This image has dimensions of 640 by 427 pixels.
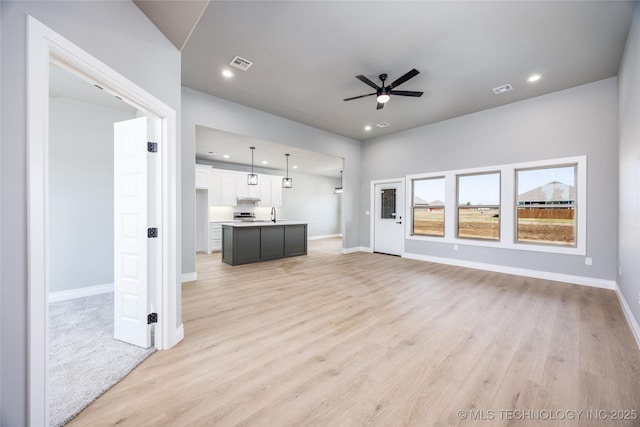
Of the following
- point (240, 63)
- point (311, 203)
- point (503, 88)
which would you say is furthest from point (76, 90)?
point (311, 203)

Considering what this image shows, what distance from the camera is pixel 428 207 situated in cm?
605

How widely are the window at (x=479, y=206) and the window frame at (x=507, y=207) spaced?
13 cm

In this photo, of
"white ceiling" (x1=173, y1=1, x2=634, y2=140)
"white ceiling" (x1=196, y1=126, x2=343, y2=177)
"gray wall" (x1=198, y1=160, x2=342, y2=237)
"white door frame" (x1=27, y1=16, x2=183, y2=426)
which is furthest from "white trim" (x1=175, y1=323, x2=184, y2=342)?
"gray wall" (x1=198, y1=160, x2=342, y2=237)

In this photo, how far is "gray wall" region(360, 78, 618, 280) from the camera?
3.84m

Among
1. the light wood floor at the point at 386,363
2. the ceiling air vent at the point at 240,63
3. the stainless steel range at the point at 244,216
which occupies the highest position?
the ceiling air vent at the point at 240,63

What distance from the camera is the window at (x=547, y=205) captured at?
169 inches

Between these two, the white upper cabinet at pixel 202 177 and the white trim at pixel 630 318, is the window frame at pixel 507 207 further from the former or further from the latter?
the white upper cabinet at pixel 202 177

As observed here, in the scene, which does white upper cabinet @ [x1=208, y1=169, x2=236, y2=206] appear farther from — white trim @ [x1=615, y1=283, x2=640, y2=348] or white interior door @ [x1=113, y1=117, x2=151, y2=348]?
white trim @ [x1=615, y1=283, x2=640, y2=348]

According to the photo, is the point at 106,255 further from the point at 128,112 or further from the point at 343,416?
the point at 343,416

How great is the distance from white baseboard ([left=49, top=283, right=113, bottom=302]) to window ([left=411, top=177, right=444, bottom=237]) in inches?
244

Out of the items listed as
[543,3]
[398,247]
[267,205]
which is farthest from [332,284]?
[267,205]

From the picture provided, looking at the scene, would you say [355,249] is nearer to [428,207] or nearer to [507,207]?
[428,207]

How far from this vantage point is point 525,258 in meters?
4.59

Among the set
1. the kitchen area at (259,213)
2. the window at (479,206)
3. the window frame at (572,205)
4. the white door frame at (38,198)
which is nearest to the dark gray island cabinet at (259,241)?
the kitchen area at (259,213)
